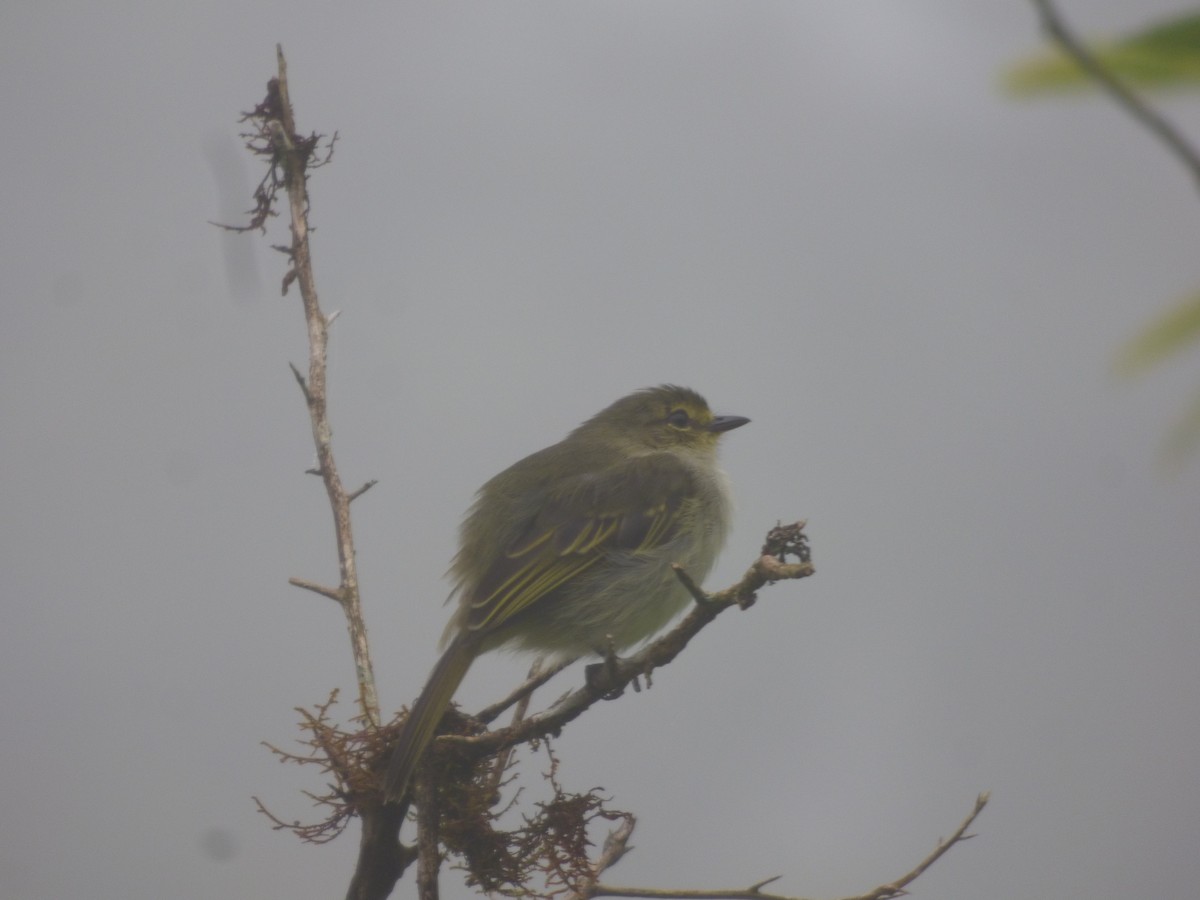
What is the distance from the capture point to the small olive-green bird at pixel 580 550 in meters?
4.81

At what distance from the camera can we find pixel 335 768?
12.4 ft

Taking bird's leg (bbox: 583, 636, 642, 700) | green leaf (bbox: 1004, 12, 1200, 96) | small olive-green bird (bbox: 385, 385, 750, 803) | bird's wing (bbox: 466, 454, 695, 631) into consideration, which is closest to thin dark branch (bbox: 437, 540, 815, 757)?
bird's leg (bbox: 583, 636, 642, 700)

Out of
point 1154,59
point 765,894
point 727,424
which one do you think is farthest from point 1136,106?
point 727,424

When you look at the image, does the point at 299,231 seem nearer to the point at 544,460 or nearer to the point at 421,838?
the point at 544,460

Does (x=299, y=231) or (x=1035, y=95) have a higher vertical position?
(x=299, y=231)

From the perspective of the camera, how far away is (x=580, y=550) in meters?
4.97

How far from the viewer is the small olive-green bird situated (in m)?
4.81

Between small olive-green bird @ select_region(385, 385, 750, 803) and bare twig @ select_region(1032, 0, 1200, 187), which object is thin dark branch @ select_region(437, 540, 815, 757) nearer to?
small olive-green bird @ select_region(385, 385, 750, 803)

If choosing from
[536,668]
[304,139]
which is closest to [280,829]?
[536,668]

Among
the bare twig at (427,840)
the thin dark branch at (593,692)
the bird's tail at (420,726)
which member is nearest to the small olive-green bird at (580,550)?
the bird's tail at (420,726)

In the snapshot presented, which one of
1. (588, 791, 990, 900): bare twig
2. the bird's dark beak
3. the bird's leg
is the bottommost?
(588, 791, 990, 900): bare twig

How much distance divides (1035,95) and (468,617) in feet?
13.1

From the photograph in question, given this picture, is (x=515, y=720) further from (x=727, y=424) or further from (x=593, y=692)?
(x=727, y=424)

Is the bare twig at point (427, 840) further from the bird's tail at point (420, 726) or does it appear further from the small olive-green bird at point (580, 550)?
the small olive-green bird at point (580, 550)
